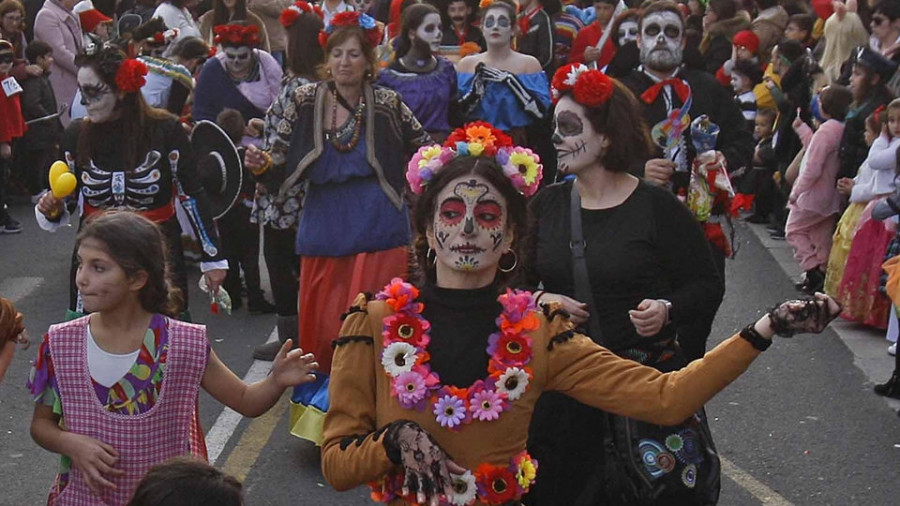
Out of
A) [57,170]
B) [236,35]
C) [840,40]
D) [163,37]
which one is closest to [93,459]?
[57,170]

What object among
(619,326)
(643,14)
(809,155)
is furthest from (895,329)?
(619,326)

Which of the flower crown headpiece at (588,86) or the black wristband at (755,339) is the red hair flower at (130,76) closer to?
the flower crown headpiece at (588,86)

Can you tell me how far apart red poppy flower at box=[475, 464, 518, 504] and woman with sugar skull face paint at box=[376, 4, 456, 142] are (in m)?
6.11

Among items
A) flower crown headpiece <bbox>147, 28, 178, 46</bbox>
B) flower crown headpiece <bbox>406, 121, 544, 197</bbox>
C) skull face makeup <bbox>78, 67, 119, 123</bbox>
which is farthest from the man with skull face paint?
flower crown headpiece <bbox>147, 28, 178, 46</bbox>

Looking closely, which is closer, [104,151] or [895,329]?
[104,151]

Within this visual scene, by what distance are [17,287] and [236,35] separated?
2.57m

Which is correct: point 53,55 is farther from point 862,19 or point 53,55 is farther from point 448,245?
point 448,245

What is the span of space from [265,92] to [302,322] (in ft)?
12.3

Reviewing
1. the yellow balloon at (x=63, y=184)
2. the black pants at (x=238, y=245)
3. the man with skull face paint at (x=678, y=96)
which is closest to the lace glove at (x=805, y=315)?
the man with skull face paint at (x=678, y=96)

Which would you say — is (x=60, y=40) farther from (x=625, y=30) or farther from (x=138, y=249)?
(x=138, y=249)

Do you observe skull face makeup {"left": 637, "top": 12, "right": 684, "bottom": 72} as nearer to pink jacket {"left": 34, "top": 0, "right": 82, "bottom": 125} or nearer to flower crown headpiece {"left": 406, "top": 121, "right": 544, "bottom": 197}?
flower crown headpiece {"left": 406, "top": 121, "right": 544, "bottom": 197}

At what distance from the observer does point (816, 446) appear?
26.5ft

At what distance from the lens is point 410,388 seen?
4.10 m

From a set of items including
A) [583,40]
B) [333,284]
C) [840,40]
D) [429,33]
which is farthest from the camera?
[583,40]
